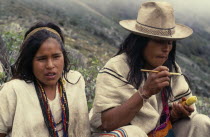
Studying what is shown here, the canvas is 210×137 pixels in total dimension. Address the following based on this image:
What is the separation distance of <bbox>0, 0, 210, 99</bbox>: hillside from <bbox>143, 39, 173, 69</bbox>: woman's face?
65.1 ft

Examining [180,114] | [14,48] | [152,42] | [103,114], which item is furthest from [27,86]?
[14,48]

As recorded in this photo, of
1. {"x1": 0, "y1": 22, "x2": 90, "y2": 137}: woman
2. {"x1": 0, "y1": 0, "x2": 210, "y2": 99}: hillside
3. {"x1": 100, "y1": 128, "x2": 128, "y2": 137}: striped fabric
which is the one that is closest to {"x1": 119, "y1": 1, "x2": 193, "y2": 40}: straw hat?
{"x1": 0, "y1": 22, "x2": 90, "y2": 137}: woman

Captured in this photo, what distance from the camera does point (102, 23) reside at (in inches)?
1654

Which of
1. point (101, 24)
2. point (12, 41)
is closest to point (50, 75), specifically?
point (12, 41)

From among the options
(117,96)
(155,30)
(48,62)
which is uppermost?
(155,30)

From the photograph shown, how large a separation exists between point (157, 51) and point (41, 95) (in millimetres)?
1027

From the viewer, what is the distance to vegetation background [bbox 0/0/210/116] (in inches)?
821

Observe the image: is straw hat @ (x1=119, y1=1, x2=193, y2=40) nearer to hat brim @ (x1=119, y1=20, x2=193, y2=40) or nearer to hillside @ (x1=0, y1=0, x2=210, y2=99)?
hat brim @ (x1=119, y1=20, x2=193, y2=40)

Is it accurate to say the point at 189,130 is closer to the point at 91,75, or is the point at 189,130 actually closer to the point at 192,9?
the point at 91,75

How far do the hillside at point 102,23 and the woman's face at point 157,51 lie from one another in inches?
782

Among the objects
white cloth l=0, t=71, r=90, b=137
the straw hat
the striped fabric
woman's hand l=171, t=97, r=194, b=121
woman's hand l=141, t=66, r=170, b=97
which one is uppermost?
the straw hat

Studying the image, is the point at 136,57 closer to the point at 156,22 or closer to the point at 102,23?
the point at 156,22

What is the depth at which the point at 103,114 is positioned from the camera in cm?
292

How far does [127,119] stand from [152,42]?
27.4 inches
